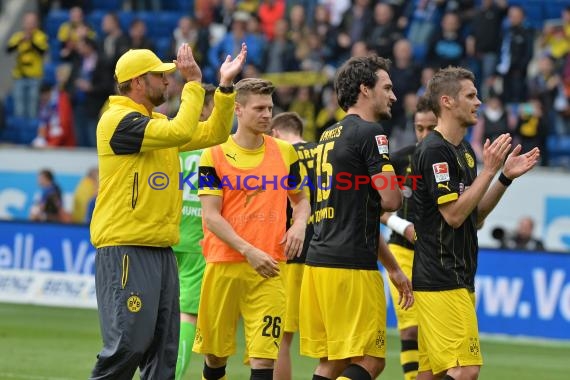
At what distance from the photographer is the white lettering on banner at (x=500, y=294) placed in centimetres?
1650

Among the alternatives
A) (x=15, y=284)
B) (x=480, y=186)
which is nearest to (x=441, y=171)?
(x=480, y=186)

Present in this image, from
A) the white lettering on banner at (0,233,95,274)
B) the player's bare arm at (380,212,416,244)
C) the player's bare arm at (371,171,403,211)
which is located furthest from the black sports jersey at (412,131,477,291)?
the white lettering on banner at (0,233,95,274)

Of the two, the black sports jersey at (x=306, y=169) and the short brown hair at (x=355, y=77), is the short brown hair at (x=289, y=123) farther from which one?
the short brown hair at (x=355, y=77)

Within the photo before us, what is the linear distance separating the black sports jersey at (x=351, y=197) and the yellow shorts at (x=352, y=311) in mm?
84

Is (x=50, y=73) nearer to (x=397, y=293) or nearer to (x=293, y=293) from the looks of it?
(x=293, y=293)

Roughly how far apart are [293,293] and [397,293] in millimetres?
925

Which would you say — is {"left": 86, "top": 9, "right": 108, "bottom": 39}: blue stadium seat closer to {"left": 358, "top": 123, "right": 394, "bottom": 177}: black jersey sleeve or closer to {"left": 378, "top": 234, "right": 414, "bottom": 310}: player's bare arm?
{"left": 378, "top": 234, "right": 414, "bottom": 310}: player's bare arm

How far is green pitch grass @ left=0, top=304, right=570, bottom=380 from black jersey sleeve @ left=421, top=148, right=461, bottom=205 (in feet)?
14.6

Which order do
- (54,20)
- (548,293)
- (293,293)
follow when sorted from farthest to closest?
(54,20)
(548,293)
(293,293)

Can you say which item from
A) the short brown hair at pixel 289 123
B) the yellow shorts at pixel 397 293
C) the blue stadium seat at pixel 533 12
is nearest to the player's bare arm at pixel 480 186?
the yellow shorts at pixel 397 293

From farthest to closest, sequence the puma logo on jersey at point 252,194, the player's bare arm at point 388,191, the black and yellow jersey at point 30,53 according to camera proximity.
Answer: the black and yellow jersey at point 30,53 < the puma logo on jersey at point 252,194 < the player's bare arm at point 388,191

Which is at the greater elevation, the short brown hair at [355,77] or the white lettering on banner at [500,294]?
the short brown hair at [355,77]

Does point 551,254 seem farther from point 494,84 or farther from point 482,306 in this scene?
point 494,84

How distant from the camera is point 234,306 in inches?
379
